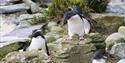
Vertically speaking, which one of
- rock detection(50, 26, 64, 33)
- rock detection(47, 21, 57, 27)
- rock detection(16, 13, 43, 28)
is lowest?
rock detection(16, 13, 43, 28)

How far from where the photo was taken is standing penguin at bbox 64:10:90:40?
6956 mm

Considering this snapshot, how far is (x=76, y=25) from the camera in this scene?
280 inches

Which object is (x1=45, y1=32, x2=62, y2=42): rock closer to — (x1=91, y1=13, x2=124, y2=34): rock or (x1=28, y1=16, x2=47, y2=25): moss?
(x1=91, y1=13, x2=124, y2=34): rock

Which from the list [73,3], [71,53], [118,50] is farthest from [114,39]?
[73,3]

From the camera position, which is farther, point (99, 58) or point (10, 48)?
point (10, 48)

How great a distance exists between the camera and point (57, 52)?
21.9 ft

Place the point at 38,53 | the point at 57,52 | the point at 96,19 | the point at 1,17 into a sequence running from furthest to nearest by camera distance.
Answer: the point at 1,17 < the point at 96,19 < the point at 57,52 < the point at 38,53

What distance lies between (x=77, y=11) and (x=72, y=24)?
25 cm

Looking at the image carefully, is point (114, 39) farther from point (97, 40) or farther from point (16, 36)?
point (16, 36)

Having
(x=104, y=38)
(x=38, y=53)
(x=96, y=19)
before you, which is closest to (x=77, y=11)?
(x=104, y=38)

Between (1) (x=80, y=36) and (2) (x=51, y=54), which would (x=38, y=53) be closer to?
(2) (x=51, y=54)

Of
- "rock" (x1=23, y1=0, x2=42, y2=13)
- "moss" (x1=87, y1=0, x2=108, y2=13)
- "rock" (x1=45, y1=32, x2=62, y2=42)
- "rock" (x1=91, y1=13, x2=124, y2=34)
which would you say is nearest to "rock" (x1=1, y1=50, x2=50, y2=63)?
"rock" (x1=45, y1=32, x2=62, y2=42)

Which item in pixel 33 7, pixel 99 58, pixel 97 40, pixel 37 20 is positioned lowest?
pixel 33 7

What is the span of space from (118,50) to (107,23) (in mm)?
1898
